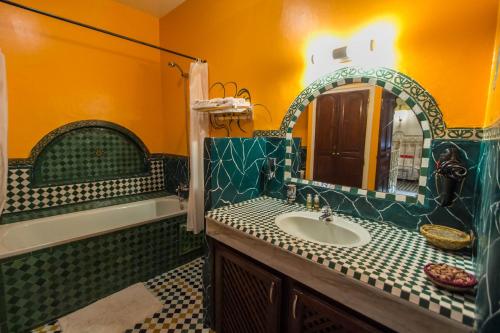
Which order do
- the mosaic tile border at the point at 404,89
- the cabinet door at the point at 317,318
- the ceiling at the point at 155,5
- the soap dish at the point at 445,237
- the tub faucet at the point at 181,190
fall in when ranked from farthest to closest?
the tub faucet at the point at 181,190 → the ceiling at the point at 155,5 → the mosaic tile border at the point at 404,89 → the soap dish at the point at 445,237 → the cabinet door at the point at 317,318

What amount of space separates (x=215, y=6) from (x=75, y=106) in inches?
69.3

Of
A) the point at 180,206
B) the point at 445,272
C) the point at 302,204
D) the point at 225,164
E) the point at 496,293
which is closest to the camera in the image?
the point at 496,293

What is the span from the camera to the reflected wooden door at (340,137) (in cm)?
147

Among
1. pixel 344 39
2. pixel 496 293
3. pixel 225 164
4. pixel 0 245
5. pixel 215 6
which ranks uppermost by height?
pixel 215 6

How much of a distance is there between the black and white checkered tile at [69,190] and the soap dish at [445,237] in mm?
2874

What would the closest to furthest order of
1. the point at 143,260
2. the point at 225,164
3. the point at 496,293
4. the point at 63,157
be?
1. the point at 496,293
2. the point at 225,164
3. the point at 143,260
4. the point at 63,157

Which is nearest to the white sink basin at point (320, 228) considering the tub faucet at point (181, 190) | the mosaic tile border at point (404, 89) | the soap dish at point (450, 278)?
the soap dish at point (450, 278)

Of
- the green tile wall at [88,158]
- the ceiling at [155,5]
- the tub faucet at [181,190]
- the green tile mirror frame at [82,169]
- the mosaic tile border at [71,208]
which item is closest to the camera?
the mosaic tile border at [71,208]

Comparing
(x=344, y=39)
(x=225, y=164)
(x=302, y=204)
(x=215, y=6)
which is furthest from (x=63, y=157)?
(x=344, y=39)

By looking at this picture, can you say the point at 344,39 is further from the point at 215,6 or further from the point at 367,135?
the point at 215,6

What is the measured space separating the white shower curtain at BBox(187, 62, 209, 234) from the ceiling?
976mm

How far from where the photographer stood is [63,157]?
7.91 feet

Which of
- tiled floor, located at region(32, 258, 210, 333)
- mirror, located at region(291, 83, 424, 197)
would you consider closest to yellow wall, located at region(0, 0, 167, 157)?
tiled floor, located at region(32, 258, 210, 333)

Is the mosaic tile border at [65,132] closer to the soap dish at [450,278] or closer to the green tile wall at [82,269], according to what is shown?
the green tile wall at [82,269]
